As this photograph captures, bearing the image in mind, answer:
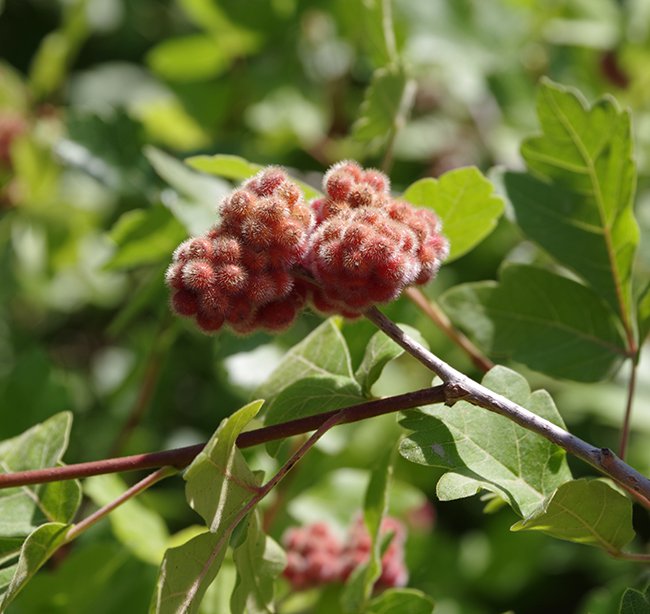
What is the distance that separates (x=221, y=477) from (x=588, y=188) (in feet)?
2.83

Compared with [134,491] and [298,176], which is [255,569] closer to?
[134,491]

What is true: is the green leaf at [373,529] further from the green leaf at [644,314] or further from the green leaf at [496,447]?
the green leaf at [644,314]

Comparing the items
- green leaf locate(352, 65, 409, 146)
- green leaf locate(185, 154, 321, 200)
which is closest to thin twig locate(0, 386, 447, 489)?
green leaf locate(185, 154, 321, 200)

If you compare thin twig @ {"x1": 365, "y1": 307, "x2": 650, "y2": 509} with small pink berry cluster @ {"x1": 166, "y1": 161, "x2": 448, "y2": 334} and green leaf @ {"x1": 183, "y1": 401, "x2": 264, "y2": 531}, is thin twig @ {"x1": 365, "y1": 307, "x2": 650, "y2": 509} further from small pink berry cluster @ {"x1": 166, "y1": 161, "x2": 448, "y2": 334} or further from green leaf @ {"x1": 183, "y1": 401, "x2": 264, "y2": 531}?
green leaf @ {"x1": 183, "y1": 401, "x2": 264, "y2": 531}

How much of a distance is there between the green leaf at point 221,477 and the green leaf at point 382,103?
2.55 ft

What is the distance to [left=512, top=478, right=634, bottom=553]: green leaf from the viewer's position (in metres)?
1.22

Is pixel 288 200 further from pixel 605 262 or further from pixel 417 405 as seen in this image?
pixel 605 262

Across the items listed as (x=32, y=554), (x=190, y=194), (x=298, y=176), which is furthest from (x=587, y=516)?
(x=298, y=176)

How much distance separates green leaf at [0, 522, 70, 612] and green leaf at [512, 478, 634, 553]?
2.04 ft

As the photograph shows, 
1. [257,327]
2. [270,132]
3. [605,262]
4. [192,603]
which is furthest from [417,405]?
[270,132]

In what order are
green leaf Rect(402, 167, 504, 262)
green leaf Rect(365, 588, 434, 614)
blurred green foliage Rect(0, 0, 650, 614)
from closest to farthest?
green leaf Rect(365, 588, 434, 614) → green leaf Rect(402, 167, 504, 262) → blurred green foliage Rect(0, 0, 650, 614)

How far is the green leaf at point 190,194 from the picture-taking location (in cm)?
182

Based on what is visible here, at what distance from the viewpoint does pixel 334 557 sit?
196 cm

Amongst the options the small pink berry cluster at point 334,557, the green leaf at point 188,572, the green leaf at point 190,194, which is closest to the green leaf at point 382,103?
the green leaf at point 190,194
